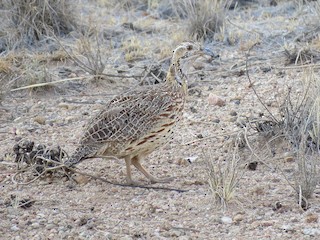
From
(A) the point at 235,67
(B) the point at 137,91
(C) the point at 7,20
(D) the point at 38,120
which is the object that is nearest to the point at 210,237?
(B) the point at 137,91

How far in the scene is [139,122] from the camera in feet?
19.4

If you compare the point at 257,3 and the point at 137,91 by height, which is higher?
the point at 137,91

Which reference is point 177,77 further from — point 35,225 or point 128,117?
point 35,225

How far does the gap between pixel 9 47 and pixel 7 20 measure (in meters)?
0.66

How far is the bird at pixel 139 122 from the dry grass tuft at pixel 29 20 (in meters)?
4.03

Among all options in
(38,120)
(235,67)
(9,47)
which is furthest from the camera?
(9,47)

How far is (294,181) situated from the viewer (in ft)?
19.1

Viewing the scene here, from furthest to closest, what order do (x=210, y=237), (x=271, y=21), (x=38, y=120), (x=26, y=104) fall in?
1. (x=271, y=21)
2. (x=26, y=104)
3. (x=38, y=120)
4. (x=210, y=237)

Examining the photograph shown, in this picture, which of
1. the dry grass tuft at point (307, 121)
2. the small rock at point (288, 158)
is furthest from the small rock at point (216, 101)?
the small rock at point (288, 158)

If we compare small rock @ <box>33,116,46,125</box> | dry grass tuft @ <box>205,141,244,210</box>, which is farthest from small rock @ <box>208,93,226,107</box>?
dry grass tuft @ <box>205,141,244,210</box>

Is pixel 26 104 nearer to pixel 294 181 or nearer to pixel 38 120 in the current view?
pixel 38 120

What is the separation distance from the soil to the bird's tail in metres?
0.16

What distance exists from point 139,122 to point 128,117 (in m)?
0.13

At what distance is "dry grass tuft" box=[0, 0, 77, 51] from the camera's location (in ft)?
33.0
